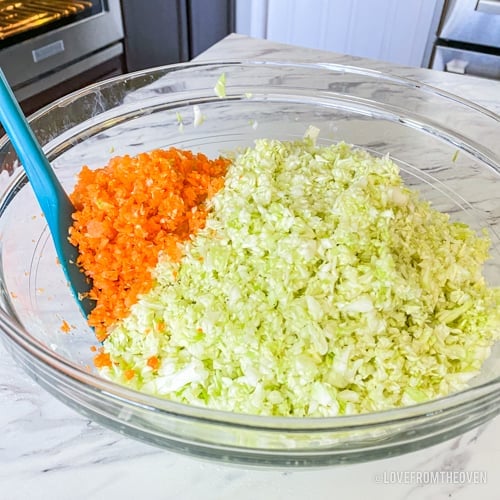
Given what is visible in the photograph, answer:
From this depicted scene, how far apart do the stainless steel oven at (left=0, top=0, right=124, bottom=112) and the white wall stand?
843mm

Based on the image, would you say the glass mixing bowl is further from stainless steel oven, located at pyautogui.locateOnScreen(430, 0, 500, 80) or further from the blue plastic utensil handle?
stainless steel oven, located at pyautogui.locateOnScreen(430, 0, 500, 80)

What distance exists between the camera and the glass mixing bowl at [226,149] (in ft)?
2.25

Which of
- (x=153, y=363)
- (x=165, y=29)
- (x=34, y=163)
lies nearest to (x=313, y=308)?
(x=153, y=363)

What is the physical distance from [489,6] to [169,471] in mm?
2352

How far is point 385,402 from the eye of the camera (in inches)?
31.3

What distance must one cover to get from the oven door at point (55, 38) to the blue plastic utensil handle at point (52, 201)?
3.88ft

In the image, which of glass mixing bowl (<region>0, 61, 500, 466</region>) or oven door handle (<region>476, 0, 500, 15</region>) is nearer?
glass mixing bowl (<region>0, 61, 500, 466</region>)

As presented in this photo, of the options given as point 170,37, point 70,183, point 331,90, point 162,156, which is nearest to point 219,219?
point 162,156

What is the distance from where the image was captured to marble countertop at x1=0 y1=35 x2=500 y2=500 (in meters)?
0.76

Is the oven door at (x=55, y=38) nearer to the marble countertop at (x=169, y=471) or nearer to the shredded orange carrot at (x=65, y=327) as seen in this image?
the shredded orange carrot at (x=65, y=327)

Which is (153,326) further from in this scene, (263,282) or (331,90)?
(331,90)

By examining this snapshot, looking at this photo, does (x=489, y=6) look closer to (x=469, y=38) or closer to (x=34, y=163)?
(x=469, y=38)

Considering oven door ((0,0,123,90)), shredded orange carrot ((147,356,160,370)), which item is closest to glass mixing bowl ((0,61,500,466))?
shredded orange carrot ((147,356,160,370))

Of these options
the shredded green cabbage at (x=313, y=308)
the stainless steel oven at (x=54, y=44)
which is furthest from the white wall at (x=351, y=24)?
the shredded green cabbage at (x=313, y=308)
